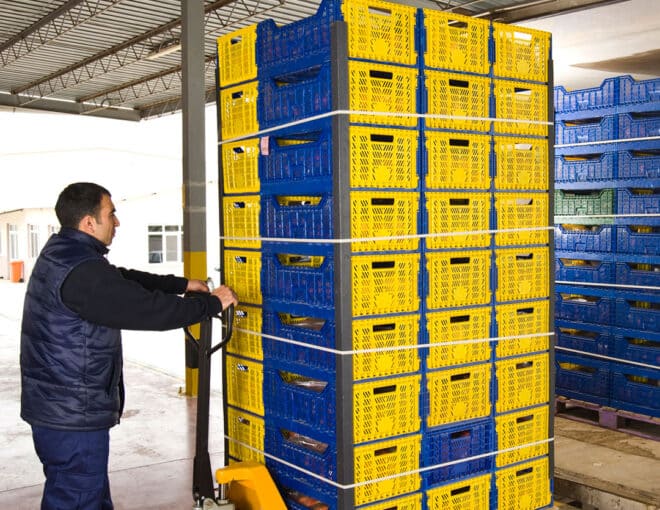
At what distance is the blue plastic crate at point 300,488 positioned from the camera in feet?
14.9

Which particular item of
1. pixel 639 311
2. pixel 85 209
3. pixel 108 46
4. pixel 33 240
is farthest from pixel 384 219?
pixel 33 240

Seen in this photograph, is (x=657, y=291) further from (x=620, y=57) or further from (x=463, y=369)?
(x=620, y=57)

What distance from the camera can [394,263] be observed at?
4551 millimetres

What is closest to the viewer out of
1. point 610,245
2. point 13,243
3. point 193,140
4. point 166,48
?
point 610,245

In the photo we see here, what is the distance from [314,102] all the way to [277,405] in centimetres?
187

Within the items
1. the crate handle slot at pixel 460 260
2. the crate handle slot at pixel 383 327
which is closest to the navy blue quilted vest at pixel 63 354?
the crate handle slot at pixel 383 327

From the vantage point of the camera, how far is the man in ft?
13.6

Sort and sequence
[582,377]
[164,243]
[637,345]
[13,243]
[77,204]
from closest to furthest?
[77,204], [637,345], [582,377], [164,243], [13,243]

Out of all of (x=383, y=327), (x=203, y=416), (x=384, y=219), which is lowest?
(x=203, y=416)

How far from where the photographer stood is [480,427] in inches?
196

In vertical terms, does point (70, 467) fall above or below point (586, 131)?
A: below

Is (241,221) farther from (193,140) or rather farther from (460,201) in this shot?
(193,140)

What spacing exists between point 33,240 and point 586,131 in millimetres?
34207

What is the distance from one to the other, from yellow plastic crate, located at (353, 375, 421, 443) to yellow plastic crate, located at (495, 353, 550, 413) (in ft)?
2.29
